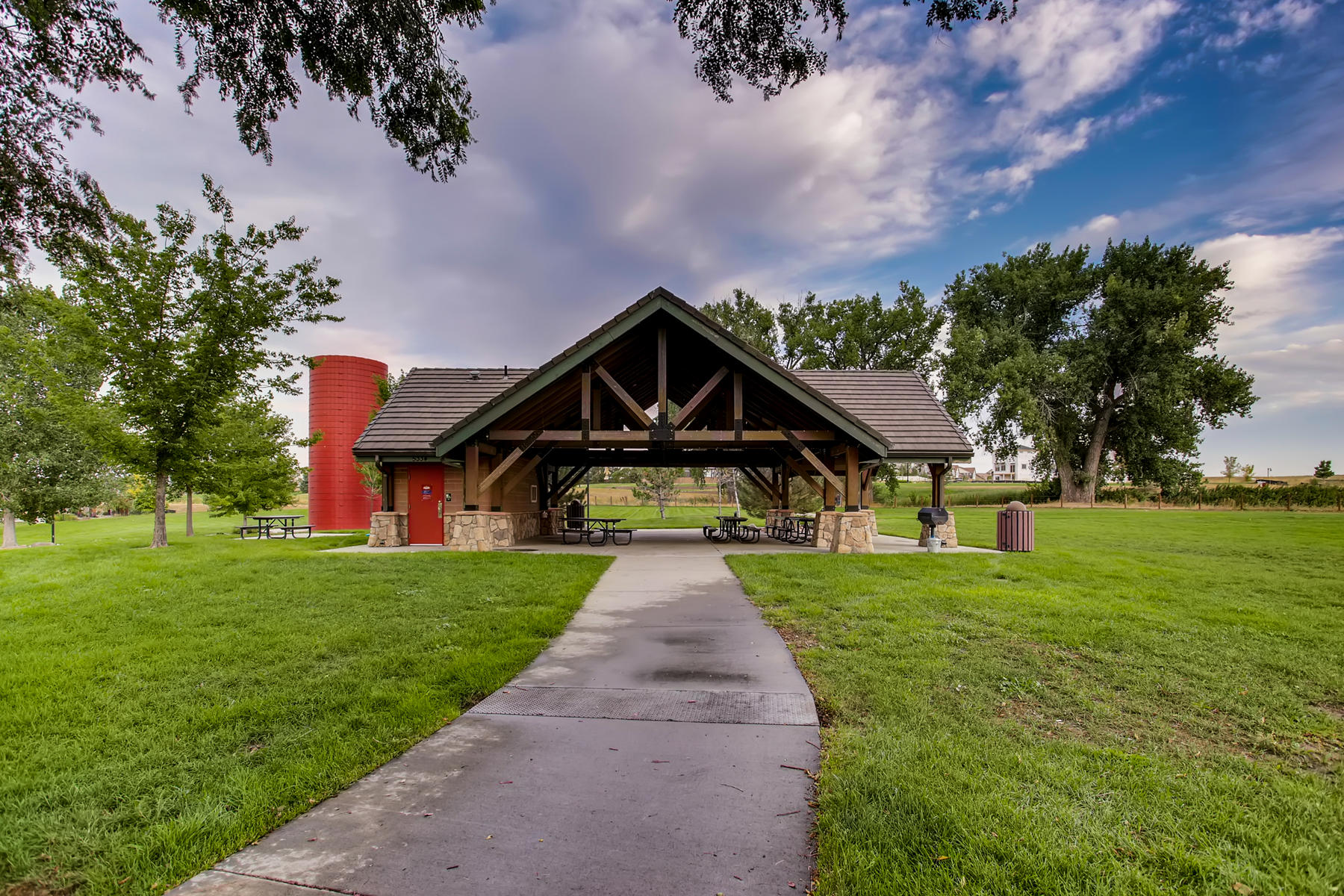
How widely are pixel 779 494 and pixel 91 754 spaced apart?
1864cm

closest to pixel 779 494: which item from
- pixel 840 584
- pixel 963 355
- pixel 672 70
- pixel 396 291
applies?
pixel 840 584

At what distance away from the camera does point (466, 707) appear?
3.91m

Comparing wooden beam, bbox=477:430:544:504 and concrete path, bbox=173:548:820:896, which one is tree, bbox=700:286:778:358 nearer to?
wooden beam, bbox=477:430:544:504

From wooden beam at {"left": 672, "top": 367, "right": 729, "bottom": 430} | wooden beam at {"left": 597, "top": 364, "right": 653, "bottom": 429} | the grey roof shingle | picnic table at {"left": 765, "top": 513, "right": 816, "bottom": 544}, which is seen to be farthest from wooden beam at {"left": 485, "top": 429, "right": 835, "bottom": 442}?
picnic table at {"left": 765, "top": 513, "right": 816, "bottom": 544}

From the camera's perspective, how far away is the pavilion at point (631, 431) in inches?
475

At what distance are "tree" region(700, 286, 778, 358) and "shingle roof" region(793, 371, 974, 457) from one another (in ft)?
65.2

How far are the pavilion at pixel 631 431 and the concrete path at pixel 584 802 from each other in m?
8.12

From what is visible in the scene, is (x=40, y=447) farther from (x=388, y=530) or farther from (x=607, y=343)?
(x=607, y=343)

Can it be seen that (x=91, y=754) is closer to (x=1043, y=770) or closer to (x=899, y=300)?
(x=1043, y=770)

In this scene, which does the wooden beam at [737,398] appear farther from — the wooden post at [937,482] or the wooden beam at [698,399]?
the wooden post at [937,482]

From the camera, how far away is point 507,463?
500 inches

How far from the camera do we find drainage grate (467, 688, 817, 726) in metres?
3.68

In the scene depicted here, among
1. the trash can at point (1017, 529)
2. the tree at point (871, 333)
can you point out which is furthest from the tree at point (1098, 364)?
the trash can at point (1017, 529)

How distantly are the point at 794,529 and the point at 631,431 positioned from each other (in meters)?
5.16
